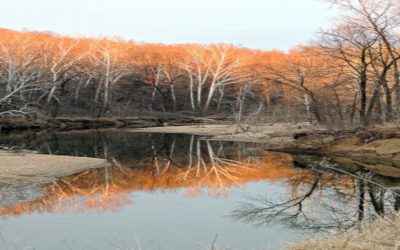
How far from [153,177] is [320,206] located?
486cm

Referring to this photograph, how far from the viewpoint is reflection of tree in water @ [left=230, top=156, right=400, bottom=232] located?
655 cm

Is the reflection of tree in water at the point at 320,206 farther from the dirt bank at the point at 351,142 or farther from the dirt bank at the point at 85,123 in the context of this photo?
the dirt bank at the point at 85,123

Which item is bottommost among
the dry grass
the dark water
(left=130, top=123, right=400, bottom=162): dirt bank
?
the dark water

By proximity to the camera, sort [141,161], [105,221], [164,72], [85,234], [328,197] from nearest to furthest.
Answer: [85,234] < [105,221] < [328,197] < [141,161] < [164,72]

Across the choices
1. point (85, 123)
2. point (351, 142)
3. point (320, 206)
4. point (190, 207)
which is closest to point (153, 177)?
point (190, 207)

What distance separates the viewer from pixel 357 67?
55.3 ft

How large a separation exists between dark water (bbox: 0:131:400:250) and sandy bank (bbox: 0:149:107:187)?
49 cm

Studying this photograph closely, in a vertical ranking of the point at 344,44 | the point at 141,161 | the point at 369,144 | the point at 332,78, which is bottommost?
the point at 141,161

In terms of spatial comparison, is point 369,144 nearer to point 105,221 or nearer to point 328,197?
point 328,197

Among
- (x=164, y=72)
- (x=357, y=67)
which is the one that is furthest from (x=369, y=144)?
(x=164, y=72)

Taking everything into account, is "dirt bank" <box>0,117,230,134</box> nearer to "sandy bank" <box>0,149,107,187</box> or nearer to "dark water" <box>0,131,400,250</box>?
"sandy bank" <box>0,149,107,187</box>

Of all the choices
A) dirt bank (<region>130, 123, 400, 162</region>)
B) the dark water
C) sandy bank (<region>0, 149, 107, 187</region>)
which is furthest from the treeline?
sandy bank (<region>0, 149, 107, 187</region>)

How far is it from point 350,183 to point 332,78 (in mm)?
9274

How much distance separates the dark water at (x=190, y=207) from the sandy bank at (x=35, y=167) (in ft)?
1.62
